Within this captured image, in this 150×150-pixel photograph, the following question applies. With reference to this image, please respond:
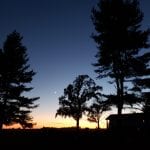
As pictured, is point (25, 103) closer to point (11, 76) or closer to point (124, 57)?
point (11, 76)

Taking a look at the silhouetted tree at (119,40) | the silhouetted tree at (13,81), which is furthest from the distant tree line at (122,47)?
the silhouetted tree at (13,81)

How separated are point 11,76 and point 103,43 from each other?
15.4m

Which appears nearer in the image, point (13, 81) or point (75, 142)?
point (75, 142)

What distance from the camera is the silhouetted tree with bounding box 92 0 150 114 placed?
27609 millimetres

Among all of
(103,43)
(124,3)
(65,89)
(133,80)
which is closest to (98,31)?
(103,43)

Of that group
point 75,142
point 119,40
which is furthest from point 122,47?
point 75,142

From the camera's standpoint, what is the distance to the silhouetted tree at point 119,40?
2761 cm

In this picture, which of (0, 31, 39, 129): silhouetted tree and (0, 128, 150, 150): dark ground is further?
(0, 31, 39, 129): silhouetted tree

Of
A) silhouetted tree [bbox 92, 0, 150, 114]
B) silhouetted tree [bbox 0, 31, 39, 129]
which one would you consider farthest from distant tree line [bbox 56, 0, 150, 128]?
silhouetted tree [bbox 0, 31, 39, 129]

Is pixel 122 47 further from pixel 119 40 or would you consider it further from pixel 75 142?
pixel 75 142

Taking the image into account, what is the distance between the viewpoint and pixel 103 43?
94.3 feet

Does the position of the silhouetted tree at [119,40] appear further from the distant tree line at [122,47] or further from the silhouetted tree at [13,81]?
the silhouetted tree at [13,81]

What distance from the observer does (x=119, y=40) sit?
90.9ft

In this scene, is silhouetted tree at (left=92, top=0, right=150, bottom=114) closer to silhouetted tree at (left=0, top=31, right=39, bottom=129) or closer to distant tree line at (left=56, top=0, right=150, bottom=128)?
distant tree line at (left=56, top=0, right=150, bottom=128)
